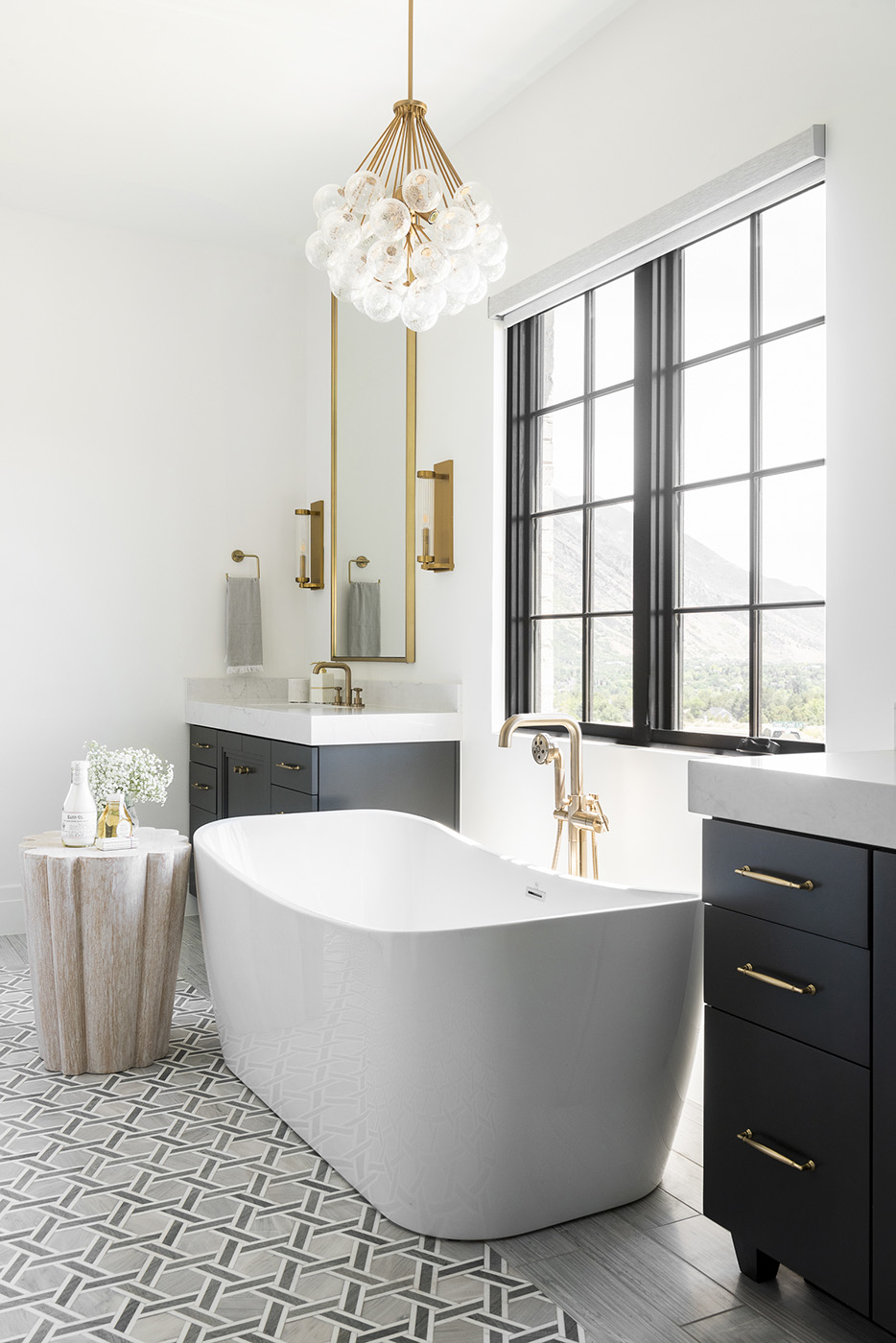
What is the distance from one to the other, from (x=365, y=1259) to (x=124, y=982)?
112 cm

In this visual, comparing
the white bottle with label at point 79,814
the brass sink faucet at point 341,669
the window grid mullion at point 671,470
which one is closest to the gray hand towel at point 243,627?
the brass sink faucet at point 341,669

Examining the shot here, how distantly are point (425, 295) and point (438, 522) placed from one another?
1.48 m

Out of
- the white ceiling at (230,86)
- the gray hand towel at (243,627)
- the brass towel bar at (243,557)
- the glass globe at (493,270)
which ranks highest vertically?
the white ceiling at (230,86)

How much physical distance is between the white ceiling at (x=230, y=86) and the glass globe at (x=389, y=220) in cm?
119

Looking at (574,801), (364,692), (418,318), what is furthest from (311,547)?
(418,318)

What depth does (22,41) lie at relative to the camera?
9.96 ft

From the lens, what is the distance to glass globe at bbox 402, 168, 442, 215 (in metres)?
2.08

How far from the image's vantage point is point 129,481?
14.5 ft

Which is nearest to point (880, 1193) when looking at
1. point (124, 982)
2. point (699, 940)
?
point (699, 940)

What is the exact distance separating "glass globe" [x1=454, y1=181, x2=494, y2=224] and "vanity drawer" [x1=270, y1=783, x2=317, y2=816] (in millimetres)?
1860

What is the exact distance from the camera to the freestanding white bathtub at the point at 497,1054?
5.93 feet

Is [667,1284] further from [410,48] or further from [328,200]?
[410,48]

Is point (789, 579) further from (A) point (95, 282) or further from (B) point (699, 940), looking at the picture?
(A) point (95, 282)

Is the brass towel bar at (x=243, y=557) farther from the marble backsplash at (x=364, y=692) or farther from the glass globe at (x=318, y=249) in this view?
the glass globe at (x=318, y=249)
